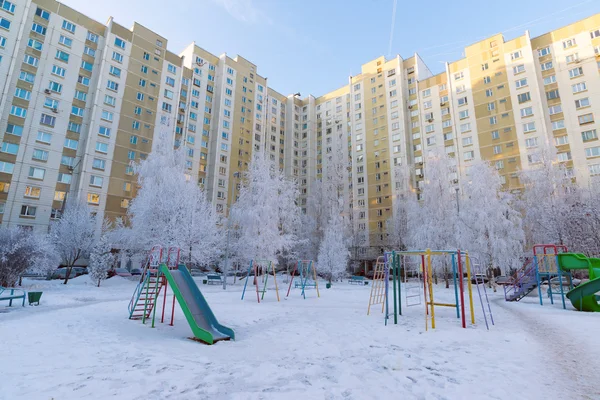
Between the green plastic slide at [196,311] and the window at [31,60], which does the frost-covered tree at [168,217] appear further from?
the window at [31,60]

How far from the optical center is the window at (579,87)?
43656 mm

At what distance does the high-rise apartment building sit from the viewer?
132 feet

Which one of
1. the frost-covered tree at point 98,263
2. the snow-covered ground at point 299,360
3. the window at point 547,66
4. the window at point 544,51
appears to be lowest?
the snow-covered ground at point 299,360

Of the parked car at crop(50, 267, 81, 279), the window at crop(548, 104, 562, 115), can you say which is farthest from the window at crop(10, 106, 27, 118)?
the window at crop(548, 104, 562, 115)

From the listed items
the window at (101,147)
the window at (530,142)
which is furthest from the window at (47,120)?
the window at (530,142)

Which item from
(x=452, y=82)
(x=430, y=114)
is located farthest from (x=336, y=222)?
(x=452, y=82)

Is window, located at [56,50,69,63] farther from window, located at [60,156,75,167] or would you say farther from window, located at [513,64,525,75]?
window, located at [513,64,525,75]

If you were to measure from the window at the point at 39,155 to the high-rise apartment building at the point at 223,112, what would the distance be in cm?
11

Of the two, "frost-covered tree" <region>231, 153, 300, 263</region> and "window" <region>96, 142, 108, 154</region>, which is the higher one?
"window" <region>96, 142, 108, 154</region>

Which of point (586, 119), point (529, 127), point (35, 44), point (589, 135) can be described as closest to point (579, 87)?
point (586, 119)

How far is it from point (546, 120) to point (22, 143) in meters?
70.9

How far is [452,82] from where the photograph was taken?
2191 inches

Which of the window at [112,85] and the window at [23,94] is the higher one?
the window at [112,85]

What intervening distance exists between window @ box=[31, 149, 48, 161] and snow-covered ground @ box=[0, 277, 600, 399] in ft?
127
